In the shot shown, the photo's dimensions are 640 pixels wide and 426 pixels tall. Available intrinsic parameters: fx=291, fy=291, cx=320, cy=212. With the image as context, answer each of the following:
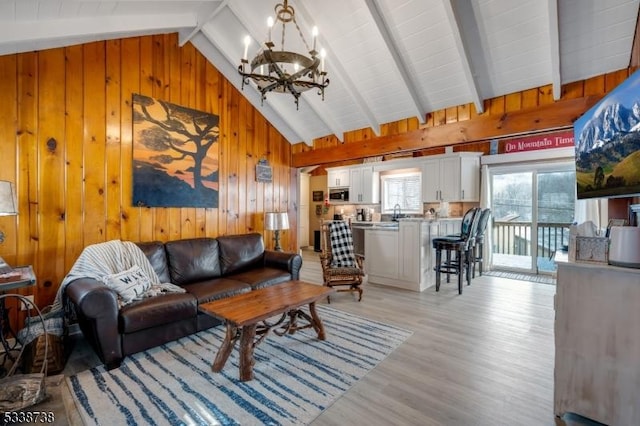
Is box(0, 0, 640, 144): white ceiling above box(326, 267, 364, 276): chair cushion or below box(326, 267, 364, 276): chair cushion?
above

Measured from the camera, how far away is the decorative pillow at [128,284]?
2502mm

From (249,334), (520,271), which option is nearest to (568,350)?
(249,334)

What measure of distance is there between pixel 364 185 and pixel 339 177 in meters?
0.83

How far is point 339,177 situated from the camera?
7.52 m

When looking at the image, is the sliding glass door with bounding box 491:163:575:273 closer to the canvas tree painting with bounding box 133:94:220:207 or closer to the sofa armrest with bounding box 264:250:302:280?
the sofa armrest with bounding box 264:250:302:280

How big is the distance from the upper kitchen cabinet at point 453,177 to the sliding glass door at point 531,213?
0.43 metres

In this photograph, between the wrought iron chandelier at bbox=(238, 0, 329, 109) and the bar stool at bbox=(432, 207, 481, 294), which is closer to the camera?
the wrought iron chandelier at bbox=(238, 0, 329, 109)

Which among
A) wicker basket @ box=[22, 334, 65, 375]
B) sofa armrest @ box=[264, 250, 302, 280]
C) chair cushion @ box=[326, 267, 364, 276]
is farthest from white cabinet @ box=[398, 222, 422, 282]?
wicker basket @ box=[22, 334, 65, 375]

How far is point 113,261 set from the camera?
9.22 feet

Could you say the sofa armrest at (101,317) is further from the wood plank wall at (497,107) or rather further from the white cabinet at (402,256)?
the wood plank wall at (497,107)

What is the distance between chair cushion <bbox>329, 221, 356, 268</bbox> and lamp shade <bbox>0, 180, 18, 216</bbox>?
3.19 m

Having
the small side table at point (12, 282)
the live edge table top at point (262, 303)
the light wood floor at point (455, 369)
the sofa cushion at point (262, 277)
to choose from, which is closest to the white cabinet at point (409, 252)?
the light wood floor at point (455, 369)

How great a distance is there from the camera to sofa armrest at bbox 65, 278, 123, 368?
214cm

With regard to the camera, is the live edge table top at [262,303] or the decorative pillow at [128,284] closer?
the live edge table top at [262,303]
